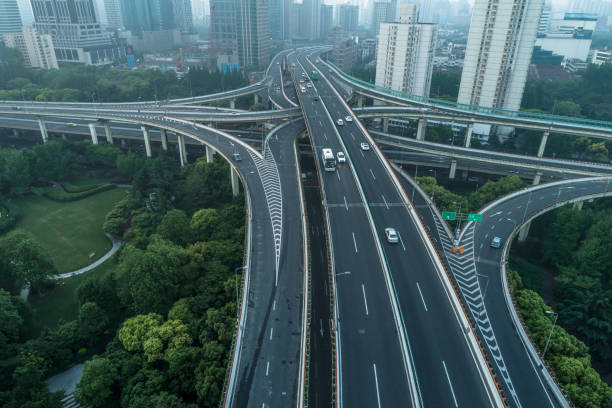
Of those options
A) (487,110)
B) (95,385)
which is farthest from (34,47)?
(95,385)

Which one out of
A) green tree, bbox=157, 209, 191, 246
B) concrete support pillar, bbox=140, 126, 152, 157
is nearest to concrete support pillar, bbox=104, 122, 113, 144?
concrete support pillar, bbox=140, 126, 152, 157

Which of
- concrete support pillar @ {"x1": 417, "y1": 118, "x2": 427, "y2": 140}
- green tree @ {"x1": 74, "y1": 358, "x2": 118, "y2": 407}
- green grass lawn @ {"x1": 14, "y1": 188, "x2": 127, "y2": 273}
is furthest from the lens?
concrete support pillar @ {"x1": 417, "y1": 118, "x2": 427, "y2": 140}

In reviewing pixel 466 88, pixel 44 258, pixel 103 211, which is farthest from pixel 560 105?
pixel 44 258

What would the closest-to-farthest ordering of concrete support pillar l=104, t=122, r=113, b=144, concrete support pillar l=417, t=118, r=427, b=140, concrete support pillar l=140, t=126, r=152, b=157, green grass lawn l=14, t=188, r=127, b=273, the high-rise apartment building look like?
green grass lawn l=14, t=188, r=127, b=273, concrete support pillar l=140, t=126, r=152, b=157, concrete support pillar l=104, t=122, r=113, b=144, the high-rise apartment building, concrete support pillar l=417, t=118, r=427, b=140

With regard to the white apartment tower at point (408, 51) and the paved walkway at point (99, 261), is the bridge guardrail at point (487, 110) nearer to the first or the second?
the white apartment tower at point (408, 51)

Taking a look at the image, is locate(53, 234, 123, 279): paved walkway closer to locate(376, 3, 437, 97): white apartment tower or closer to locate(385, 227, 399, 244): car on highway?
locate(385, 227, 399, 244): car on highway

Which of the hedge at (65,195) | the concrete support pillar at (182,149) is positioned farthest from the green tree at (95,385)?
the concrete support pillar at (182,149)

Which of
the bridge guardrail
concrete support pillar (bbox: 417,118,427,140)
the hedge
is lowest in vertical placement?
the hedge

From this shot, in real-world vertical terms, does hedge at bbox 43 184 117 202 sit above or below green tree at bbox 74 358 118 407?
below
